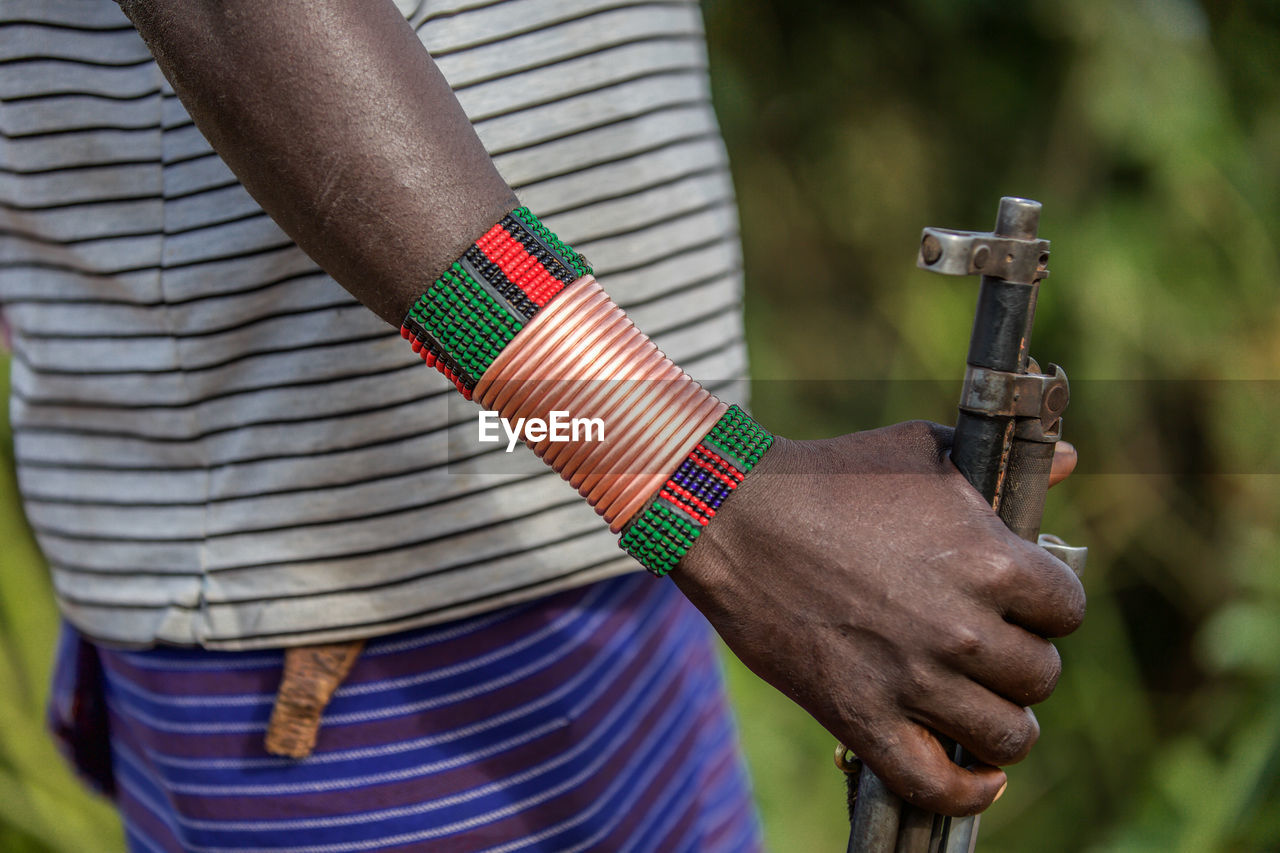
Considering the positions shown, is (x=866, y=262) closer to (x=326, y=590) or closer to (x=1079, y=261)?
(x=1079, y=261)

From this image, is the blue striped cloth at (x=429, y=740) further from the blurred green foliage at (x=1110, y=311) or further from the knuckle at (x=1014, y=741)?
the blurred green foliage at (x=1110, y=311)

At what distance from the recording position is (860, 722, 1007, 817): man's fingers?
18.9 inches

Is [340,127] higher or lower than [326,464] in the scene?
higher

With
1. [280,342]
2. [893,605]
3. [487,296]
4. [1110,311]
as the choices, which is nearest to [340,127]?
[487,296]

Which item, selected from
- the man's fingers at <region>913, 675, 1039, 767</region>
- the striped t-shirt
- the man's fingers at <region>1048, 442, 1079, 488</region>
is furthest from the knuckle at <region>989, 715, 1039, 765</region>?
the striped t-shirt

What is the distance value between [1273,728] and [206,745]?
1.60 m

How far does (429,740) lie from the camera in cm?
68

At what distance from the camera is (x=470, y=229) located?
485 mm

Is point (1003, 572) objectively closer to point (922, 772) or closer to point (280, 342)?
point (922, 772)

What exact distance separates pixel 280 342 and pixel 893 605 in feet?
1.37

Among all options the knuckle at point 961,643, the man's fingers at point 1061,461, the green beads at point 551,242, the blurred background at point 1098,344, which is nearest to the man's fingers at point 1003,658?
the knuckle at point 961,643

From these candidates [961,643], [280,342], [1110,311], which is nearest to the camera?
[961,643]

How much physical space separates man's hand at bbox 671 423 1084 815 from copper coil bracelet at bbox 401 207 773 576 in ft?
0.06

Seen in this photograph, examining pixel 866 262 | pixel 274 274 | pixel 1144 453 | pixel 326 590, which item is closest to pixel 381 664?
pixel 326 590
